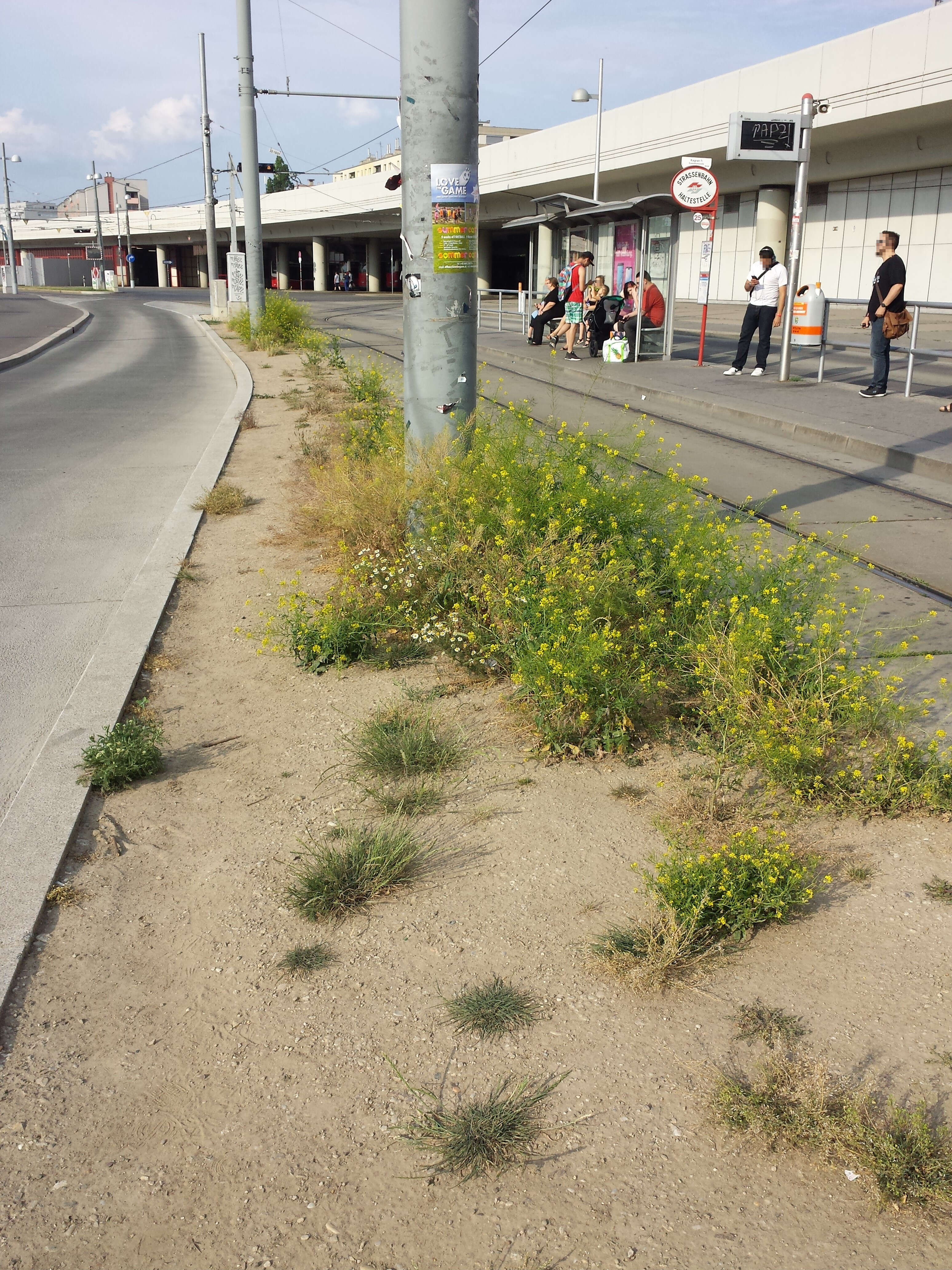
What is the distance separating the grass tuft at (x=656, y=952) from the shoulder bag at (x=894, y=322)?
1179 centimetres

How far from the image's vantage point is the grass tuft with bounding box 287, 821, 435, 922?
3.34 m

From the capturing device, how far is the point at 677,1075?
263 cm

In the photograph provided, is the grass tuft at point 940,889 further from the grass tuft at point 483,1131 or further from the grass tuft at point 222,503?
the grass tuft at point 222,503

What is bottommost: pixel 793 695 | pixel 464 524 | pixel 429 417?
pixel 793 695

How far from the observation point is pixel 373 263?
80.8 metres

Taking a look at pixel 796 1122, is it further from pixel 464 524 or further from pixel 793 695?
pixel 464 524

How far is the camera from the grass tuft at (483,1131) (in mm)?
2387

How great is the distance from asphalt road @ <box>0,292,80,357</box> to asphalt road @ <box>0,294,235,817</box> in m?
7.41

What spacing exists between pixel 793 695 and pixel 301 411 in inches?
430

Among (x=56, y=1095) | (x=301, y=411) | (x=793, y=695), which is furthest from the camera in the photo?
(x=301, y=411)

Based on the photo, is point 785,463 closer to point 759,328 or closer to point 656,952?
point 759,328

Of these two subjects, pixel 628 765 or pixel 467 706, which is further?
pixel 467 706

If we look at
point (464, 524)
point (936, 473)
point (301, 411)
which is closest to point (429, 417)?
point (464, 524)

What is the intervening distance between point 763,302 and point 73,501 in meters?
11.1
